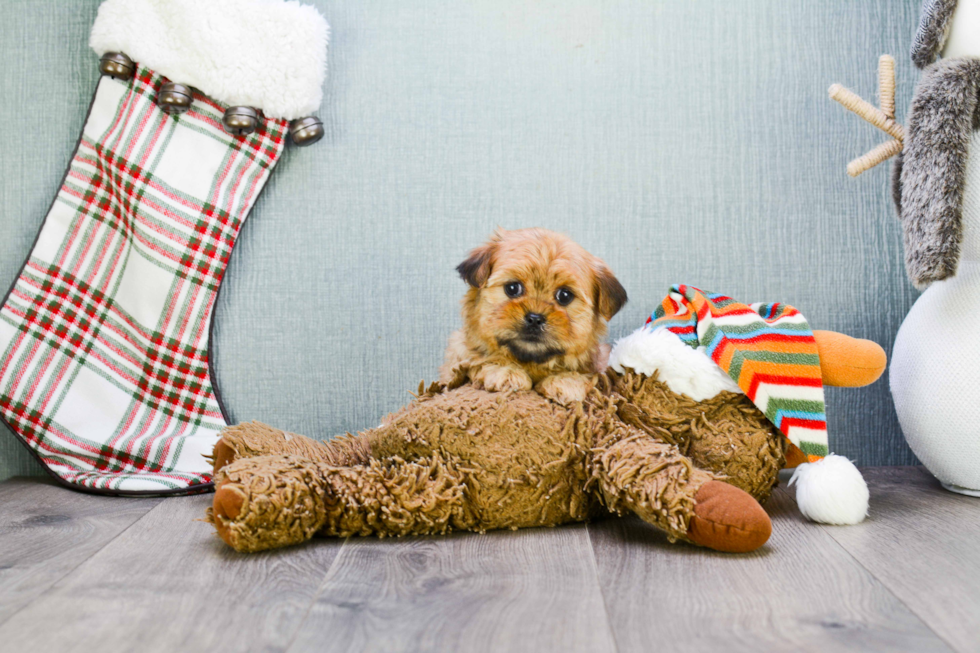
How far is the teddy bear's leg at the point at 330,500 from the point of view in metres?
0.88

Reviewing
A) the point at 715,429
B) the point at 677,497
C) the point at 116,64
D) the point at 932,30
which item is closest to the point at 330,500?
the point at 677,497

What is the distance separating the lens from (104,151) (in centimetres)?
133

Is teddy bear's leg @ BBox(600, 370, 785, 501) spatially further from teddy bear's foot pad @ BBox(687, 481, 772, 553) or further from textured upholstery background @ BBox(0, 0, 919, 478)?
textured upholstery background @ BBox(0, 0, 919, 478)

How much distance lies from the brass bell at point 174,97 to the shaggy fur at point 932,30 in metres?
1.23

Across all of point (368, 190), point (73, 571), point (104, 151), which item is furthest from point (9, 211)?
point (73, 571)

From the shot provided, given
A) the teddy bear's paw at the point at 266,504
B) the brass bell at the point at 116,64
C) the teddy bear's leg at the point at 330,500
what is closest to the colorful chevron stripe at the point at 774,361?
the teddy bear's leg at the point at 330,500

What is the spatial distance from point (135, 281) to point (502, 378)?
756mm

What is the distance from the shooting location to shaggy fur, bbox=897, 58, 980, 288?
104 centimetres

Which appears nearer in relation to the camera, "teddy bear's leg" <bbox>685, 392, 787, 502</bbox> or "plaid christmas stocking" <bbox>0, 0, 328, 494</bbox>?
"teddy bear's leg" <bbox>685, 392, 787, 502</bbox>

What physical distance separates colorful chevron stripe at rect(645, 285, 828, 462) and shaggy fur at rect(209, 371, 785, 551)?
43 mm

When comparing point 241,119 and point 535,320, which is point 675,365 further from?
point 241,119

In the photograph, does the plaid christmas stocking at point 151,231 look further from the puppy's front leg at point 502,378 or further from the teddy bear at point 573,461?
the puppy's front leg at point 502,378

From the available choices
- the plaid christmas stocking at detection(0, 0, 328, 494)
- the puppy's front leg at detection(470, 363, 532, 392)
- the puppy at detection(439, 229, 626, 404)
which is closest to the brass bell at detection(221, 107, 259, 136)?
the plaid christmas stocking at detection(0, 0, 328, 494)

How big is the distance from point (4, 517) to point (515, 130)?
3.48 feet
